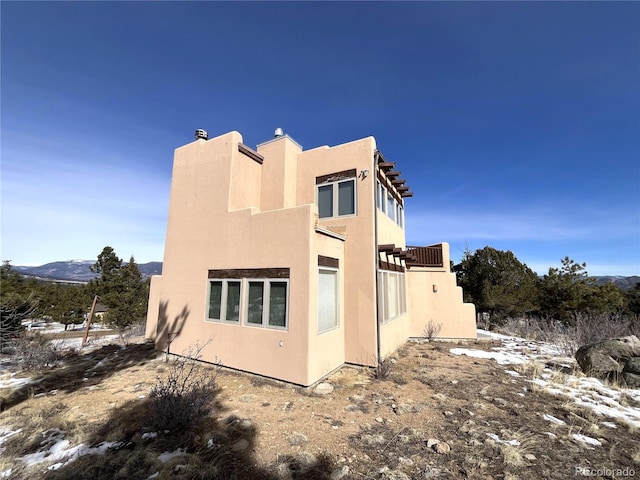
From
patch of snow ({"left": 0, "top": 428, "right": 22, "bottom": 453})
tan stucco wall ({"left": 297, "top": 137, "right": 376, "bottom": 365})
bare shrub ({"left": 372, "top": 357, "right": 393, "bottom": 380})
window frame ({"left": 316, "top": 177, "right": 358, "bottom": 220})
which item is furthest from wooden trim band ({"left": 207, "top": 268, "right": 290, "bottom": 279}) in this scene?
patch of snow ({"left": 0, "top": 428, "right": 22, "bottom": 453})

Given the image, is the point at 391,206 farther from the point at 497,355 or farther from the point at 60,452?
the point at 60,452

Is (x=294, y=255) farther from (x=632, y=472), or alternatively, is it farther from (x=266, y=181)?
(x=632, y=472)

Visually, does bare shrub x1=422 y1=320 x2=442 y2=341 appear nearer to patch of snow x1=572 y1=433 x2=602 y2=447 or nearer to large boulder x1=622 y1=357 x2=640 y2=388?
large boulder x1=622 y1=357 x2=640 y2=388

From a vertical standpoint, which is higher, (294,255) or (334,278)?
(294,255)

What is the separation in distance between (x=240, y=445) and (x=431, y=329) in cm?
990

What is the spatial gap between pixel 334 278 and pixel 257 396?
352 cm

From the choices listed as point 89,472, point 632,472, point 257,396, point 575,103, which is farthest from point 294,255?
point 575,103

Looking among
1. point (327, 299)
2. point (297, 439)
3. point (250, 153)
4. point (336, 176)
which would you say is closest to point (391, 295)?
point (327, 299)

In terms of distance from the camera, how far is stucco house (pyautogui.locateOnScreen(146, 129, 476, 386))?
6.37 m

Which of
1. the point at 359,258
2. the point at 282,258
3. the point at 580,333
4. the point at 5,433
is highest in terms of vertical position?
the point at 359,258

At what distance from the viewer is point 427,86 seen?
1018cm

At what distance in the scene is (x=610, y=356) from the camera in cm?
688

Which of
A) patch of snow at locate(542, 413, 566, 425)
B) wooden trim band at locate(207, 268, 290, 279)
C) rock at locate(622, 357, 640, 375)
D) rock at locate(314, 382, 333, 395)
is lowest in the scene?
rock at locate(314, 382, 333, 395)

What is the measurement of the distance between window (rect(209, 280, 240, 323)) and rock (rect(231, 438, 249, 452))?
3.43 m
